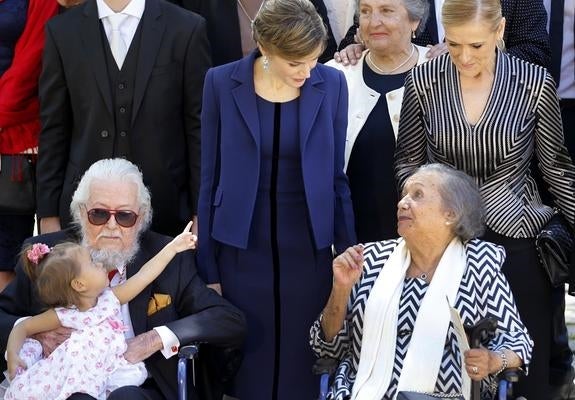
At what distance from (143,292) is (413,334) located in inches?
42.9

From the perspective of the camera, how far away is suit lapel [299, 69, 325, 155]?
5.23 meters

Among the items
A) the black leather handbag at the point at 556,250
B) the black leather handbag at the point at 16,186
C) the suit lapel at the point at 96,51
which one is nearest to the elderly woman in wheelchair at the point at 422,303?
the black leather handbag at the point at 556,250

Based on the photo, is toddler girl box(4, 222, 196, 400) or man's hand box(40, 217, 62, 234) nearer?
toddler girl box(4, 222, 196, 400)

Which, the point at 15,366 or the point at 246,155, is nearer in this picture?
the point at 15,366

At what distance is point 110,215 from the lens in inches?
207

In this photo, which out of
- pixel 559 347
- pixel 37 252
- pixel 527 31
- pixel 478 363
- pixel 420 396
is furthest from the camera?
pixel 527 31

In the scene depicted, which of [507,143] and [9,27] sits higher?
[9,27]

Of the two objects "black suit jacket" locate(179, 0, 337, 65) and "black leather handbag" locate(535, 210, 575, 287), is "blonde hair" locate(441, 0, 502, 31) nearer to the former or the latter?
"black leather handbag" locate(535, 210, 575, 287)

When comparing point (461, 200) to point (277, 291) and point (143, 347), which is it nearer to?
point (277, 291)

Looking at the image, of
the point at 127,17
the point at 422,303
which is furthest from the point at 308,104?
the point at 127,17

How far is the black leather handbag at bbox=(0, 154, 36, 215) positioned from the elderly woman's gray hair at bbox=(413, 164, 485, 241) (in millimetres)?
1915

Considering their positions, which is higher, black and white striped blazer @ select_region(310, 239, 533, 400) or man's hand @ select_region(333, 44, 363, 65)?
man's hand @ select_region(333, 44, 363, 65)

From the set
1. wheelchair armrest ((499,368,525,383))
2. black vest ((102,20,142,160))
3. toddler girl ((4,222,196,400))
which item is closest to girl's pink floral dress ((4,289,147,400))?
toddler girl ((4,222,196,400))

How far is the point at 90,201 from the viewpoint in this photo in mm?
5277
